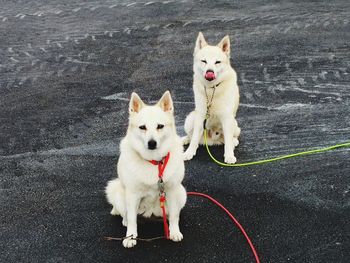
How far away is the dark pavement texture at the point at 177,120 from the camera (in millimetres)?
4258

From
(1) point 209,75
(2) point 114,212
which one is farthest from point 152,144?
(1) point 209,75

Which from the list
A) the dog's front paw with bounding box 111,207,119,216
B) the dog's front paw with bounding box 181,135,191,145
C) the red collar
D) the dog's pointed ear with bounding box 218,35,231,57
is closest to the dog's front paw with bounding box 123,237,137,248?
the dog's front paw with bounding box 111,207,119,216

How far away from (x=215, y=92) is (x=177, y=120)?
1.27m

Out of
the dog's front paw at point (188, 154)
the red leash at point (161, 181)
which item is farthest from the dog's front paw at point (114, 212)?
the dog's front paw at point (188, 154)

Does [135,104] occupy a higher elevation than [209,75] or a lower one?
higher

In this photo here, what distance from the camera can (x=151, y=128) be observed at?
3.84 meters

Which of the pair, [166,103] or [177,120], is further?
[177,120]

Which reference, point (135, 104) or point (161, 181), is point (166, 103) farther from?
point (161, 181)

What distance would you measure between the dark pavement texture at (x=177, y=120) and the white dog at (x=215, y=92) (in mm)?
270

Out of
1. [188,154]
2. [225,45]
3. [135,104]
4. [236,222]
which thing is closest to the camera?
[135,104]

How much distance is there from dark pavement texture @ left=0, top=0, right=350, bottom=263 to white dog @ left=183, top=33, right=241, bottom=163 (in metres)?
0.27

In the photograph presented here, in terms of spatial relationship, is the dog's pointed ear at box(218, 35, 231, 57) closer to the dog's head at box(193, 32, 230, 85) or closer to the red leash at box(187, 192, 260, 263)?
the dog's head at box(193, 32, 230, 85)

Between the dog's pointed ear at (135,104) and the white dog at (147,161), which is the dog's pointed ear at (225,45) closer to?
the white dog at (147,161)

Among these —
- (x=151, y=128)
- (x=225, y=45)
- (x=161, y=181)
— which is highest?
(x=225, y=45)
